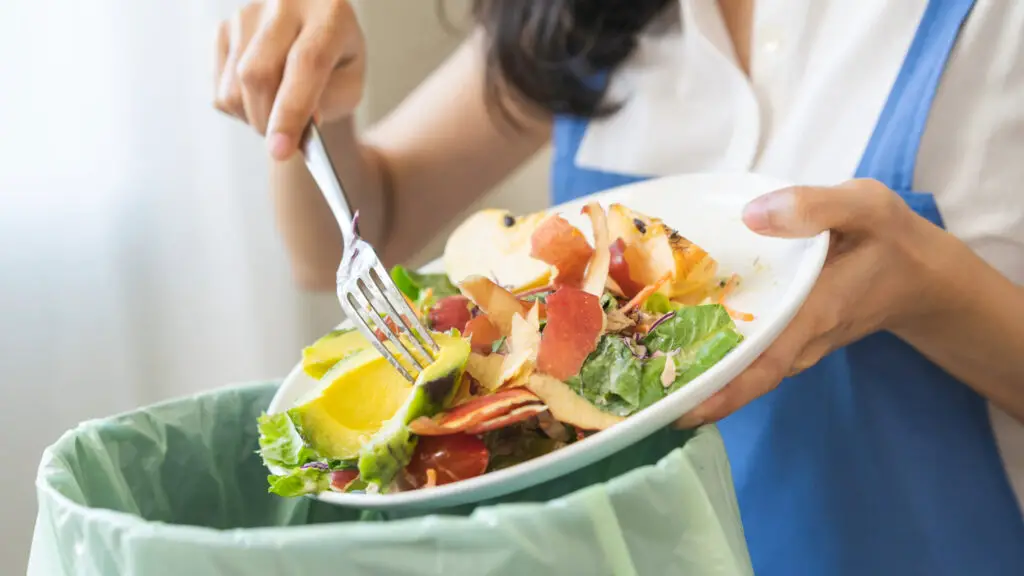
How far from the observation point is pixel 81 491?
12.8 inches

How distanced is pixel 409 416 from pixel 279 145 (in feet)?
0.76

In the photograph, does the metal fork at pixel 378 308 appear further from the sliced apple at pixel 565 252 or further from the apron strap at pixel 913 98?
the apron strap at pixel 913 98

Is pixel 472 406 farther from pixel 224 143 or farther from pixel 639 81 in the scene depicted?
pixel 224 143

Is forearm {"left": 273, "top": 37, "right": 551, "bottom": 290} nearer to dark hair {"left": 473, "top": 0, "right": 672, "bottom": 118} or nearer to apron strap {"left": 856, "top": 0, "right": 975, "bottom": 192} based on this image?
dark hair {"left": 473, "top": 0, "right": 672, "bottom": 118}

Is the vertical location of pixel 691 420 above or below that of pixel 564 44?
below

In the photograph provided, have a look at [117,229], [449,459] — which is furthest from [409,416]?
[117,229]

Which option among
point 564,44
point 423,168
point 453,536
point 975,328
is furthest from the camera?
point 423,168

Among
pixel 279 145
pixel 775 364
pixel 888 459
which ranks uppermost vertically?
pixel 279 145

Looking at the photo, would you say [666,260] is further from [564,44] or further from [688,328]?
[564,44]

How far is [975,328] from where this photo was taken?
455 mm

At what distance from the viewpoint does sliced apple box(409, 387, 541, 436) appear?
31cm

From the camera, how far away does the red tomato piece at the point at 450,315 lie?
1.36 ft

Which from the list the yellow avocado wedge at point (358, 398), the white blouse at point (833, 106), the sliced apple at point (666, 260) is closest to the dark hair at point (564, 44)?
the white blouse at point (833, 106)

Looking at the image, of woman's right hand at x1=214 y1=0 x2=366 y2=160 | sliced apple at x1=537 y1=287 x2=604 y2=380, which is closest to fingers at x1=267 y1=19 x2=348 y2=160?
woman's right hand at x1=214 y1=0 x2=366 y2=160
